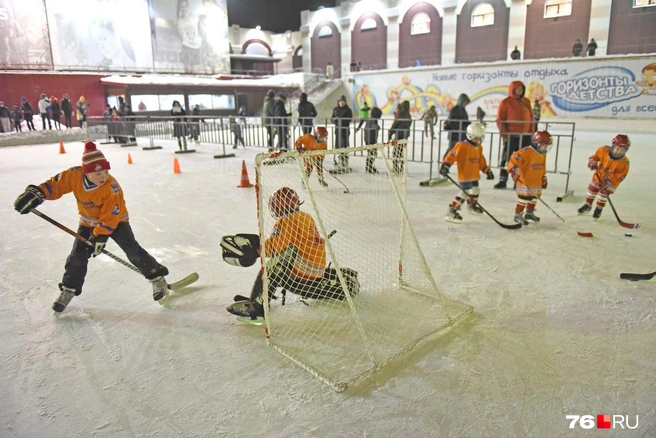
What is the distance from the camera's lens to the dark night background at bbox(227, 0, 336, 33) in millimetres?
41750

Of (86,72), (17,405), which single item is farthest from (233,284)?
(86,72)

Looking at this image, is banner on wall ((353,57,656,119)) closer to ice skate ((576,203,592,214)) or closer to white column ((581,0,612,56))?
white column ((581,0,612,56))

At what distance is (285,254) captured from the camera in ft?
10.5

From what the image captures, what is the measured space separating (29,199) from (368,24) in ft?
114

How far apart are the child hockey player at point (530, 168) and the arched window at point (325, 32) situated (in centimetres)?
3448

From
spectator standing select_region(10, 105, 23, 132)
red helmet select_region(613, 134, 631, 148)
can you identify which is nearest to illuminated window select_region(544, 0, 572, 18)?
red helmet select_region(613, 134, 631, 148)

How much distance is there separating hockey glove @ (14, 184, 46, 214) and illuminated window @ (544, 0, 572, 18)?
30.0 metres

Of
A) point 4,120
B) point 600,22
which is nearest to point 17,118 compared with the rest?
point 4,120

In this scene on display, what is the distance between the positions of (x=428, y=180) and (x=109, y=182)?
6187 millimetres

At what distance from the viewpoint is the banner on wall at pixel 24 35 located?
24766mm

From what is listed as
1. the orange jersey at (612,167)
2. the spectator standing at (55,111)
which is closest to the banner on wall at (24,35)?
the spectator standing at (55,111)

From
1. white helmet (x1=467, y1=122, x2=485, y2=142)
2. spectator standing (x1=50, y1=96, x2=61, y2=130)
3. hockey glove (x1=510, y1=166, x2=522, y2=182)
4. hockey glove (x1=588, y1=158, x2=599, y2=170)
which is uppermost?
spectator standing (x1=50, y1=96, x2=61, y2=130)

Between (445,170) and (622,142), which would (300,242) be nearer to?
(445,170)

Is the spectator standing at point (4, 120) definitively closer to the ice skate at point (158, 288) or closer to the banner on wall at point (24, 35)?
the banner on wall at point (24, 35)
